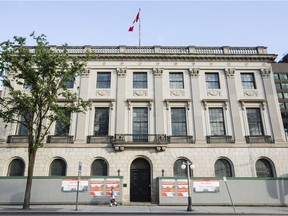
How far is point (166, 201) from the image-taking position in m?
18.1

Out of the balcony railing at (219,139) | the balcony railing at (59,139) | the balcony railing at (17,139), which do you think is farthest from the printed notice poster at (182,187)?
the balcony railing at (17,139)

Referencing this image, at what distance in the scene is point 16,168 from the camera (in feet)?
68.0

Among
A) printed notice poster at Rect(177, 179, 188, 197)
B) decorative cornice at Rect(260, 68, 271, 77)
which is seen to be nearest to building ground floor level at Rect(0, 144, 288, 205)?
printed notice poster at Rect(177, 179, 188, 197)

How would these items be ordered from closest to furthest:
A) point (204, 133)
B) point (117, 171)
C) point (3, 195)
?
1. point (3, 195)
2. point (117, 171)
3. point (204, 133)

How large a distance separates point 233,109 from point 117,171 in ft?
43.7

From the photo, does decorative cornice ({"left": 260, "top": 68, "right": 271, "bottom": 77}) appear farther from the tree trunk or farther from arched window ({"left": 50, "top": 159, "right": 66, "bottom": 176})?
the tree trunk

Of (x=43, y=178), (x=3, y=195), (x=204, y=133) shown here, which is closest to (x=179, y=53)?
(x=204, y=133)

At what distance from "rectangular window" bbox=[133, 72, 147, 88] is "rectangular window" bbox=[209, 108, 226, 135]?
7668 millimetres

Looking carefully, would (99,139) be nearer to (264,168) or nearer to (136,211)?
(136,211)

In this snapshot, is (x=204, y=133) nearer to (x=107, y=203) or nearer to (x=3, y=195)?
(x=107, y=203)

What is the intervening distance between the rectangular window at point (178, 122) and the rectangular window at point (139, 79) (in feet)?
14.1

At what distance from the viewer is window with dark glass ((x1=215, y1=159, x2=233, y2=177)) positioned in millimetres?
20844

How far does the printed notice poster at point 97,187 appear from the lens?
709 inches

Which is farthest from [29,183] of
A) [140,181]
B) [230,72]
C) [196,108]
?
[230,72]
